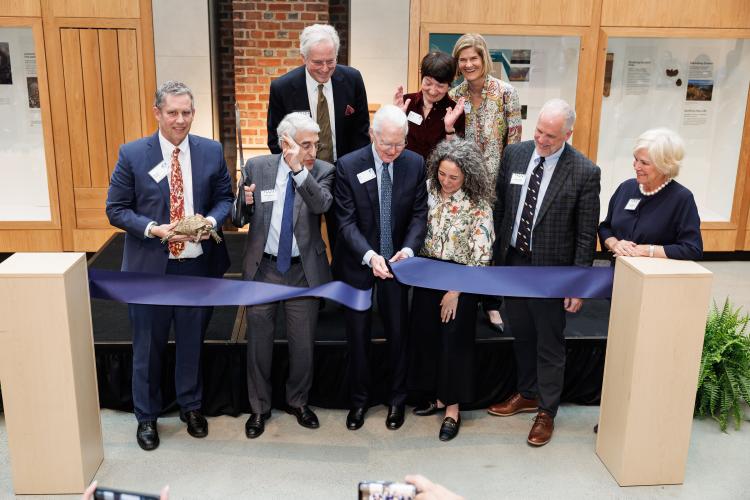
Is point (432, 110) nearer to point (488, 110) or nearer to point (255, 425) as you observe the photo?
point (488, 110)

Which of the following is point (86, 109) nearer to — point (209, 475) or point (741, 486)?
point (209, 475)

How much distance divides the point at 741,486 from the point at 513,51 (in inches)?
169

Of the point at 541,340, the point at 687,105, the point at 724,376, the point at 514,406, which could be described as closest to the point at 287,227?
the point at 541,340

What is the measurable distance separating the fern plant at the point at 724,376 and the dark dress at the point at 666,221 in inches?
34.6

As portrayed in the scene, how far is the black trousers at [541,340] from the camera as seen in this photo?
3.51m

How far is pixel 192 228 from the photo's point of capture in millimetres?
3152

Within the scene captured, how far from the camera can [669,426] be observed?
3.17 meters

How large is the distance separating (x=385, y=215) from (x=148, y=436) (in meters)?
1.62

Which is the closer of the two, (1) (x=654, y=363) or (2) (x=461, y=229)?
(1) (x=654, y=363)

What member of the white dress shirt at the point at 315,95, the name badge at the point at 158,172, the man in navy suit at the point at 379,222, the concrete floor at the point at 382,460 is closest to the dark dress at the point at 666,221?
the man in navy suit at the point at 379,222

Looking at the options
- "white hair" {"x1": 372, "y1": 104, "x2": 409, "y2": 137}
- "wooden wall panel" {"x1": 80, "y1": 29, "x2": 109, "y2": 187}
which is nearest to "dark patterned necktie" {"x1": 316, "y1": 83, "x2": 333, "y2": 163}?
"white hair" {"x1": 372, "y1": 104, "x2": 409, "y2": 137}

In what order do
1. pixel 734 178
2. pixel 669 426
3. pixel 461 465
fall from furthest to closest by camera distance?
pixel 734 178 < pixel 461 465 < pixel 669 426

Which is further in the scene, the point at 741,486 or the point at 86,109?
→ the point at 86,109

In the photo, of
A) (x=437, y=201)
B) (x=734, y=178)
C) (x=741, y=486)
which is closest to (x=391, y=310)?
(x=437, y=201)
